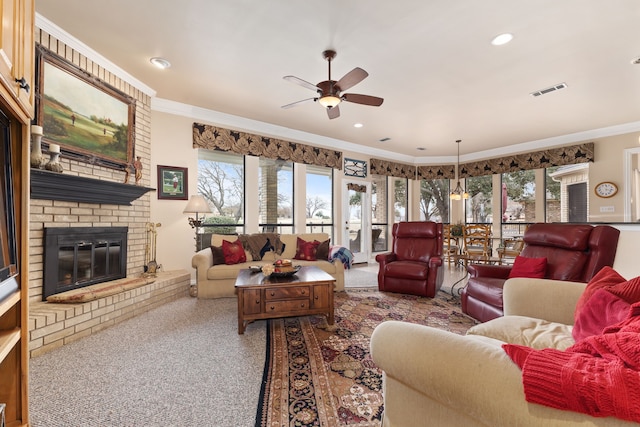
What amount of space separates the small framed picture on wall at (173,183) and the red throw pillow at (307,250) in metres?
1.92

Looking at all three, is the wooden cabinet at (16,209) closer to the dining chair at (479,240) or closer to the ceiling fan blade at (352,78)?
the ceiling fan blade at (352,78)

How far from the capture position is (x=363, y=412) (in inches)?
63.1

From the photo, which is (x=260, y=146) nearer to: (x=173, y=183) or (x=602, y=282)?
(x=173, y=183)

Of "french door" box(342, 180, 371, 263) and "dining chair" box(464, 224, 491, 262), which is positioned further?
"french door" box(342, 180, 371, 263)

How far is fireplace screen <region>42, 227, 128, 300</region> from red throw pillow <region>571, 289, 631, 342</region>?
403 centimetres

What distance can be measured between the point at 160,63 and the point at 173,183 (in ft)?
5.62

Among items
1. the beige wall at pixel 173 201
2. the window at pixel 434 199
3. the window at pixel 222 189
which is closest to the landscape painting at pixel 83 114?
the beige wall at pixel 173 201

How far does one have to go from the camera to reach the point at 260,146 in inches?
205

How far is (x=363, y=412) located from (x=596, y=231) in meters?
2.54

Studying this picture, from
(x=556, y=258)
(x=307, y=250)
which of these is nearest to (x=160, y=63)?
(x=307, y=250)

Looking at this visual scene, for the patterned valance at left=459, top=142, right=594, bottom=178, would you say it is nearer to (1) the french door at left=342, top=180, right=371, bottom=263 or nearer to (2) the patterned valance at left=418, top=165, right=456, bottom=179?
(2) the patterned valance at left=418, top=165, right=456, bottom=179

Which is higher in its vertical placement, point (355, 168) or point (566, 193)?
point (355, 168)

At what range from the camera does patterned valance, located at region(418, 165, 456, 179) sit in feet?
25.2

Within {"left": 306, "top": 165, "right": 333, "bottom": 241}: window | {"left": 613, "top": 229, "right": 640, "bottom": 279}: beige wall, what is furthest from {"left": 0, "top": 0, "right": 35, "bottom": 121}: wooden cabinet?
{"left": 306, "top": 165, "right": 333, "bottom": 241}: window
